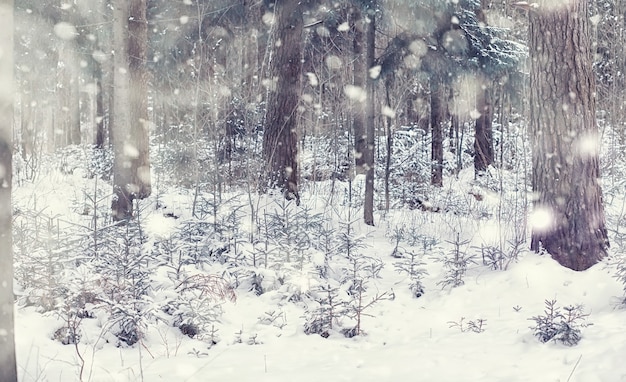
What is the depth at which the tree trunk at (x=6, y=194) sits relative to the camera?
2.80 m

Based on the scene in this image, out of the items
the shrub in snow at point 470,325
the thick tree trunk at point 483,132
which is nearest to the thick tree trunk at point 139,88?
the shrub in snow at point 470,325

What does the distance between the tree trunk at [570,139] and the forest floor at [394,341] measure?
0.26 metres

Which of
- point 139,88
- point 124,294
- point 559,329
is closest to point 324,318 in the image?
point 124,294

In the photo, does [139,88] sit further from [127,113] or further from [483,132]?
[483,132]

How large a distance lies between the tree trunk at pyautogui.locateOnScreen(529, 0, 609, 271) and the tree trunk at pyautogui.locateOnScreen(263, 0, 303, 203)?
5498 mm

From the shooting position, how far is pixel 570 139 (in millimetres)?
5684

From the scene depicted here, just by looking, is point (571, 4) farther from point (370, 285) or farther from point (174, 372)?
point (174, 372)

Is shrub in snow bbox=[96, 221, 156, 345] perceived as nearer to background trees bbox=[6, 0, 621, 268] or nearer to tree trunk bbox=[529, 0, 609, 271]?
background trees bbox=[6, 0, 621, 268]

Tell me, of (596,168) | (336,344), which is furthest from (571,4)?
(336,344)

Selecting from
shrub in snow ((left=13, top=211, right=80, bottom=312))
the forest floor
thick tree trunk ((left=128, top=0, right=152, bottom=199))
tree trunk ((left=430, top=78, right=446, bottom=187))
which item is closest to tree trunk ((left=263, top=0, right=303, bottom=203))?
thick tree trunk ((left=128, top=0, right=152, bottom=199))

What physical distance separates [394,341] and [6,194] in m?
2.98

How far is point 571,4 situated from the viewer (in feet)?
18.5

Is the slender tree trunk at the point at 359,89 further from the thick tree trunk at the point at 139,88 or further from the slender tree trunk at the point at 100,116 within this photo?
the slender tree trunk at the point at 100,116

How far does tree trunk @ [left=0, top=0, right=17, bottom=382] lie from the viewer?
2.80m
